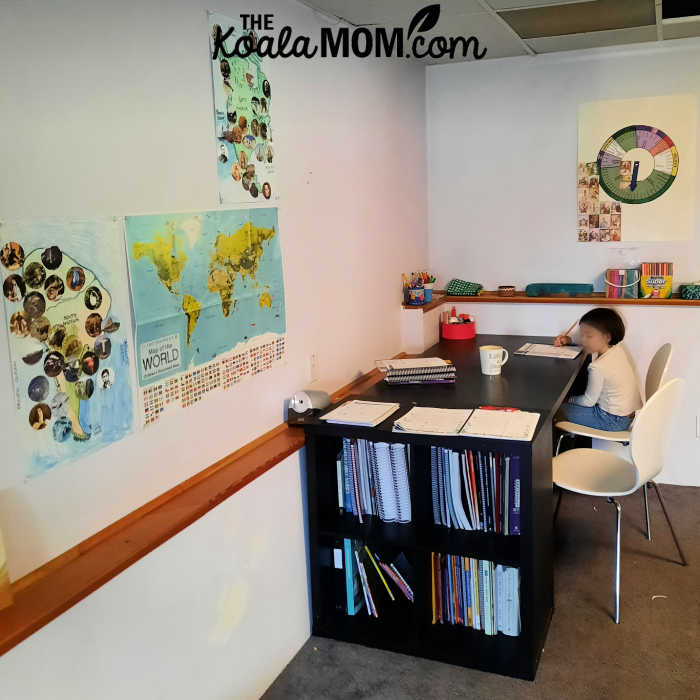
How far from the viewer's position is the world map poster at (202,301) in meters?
1.82

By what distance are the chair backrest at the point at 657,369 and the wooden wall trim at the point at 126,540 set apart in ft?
5.32

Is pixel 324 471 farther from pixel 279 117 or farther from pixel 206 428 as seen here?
pixel 279 117

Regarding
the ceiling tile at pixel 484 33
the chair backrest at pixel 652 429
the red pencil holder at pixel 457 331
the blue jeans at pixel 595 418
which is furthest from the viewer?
the red pencil holder at pixel 457 331

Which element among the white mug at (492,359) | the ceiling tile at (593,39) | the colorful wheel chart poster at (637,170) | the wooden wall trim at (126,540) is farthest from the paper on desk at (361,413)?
the ceiling tile at (593,39)

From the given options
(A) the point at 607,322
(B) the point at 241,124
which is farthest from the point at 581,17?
(B) the point at 241,124

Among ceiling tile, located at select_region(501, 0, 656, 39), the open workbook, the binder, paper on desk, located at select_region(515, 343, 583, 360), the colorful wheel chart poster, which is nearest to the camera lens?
the open workbook

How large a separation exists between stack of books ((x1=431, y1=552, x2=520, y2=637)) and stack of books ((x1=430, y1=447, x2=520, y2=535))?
127 mm

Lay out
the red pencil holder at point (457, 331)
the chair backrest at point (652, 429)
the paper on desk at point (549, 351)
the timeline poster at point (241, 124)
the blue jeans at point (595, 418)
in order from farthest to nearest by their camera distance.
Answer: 1. the red pencil holder at point (457, 331)
2. the paper on desk at point (549, 351)
3. the blue jeans at point (595, 418)
4. the chair backrest at point (652, 429)
5. the timeline poster at point (241, 124)

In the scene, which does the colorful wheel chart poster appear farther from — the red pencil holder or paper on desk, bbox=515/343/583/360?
the red pencil holder

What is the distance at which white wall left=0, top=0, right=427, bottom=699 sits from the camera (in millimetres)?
1507

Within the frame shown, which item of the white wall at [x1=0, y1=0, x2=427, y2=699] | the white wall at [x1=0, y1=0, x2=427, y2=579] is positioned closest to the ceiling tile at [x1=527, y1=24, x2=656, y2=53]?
the white wall at [x1=0, y1=0, x2=427, y2=579]

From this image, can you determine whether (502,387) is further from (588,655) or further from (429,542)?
(588,655)

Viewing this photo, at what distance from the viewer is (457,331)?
3.77m

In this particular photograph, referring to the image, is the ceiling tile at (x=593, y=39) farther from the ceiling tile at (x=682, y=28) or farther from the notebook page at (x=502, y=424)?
the notebook page at (x=502, y=424)
